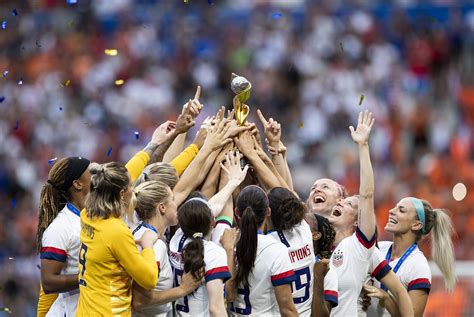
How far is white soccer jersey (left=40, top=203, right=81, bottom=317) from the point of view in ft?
19.8

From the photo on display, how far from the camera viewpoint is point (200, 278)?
5809 mm

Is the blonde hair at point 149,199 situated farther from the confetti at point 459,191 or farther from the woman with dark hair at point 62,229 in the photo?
the confetti at point 459,191

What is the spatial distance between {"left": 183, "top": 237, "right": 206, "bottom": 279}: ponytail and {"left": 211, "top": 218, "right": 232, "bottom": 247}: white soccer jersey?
0.51 metres

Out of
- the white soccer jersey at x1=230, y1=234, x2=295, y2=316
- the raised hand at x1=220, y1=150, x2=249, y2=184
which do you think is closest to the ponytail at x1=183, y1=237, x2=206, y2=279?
the white soccer jersey at x1=230, y1=234, x2=295, y2=316

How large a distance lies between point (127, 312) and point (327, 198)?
204cm

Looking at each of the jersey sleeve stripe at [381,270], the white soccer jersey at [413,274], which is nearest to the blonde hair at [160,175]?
the jersey sleeve stripe at [381,270]

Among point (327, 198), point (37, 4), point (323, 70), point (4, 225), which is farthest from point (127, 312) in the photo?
point (37, 4)

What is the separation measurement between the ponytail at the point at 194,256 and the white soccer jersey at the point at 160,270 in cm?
13

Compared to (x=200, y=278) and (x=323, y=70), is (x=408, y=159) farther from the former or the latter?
(x=200, y=278)

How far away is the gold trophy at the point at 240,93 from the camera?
6.77m

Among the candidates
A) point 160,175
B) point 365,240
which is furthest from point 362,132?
point 160,175

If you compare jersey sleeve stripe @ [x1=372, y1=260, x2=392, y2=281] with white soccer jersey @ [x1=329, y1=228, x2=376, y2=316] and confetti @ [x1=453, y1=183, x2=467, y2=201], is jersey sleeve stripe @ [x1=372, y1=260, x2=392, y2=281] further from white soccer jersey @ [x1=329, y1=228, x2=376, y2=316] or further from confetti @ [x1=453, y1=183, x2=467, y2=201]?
confetti @ [x1=453, y1=183, x2=467, y2=201]

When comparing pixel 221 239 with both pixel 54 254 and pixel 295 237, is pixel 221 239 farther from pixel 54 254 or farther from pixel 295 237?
pixel 54 254

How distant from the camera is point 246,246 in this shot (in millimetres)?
5988
